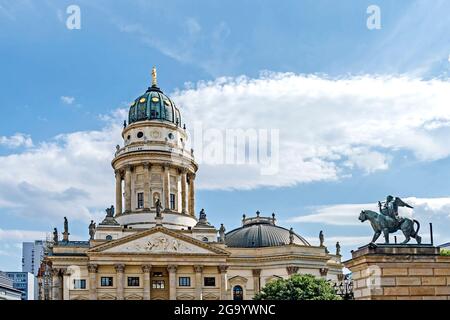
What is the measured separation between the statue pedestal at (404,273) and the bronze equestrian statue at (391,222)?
725mm

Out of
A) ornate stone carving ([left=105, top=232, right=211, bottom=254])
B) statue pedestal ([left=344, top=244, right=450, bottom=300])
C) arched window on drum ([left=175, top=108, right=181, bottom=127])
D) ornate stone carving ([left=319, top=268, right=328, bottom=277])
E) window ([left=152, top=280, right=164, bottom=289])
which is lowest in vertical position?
statue pedestal ([left=344, top=244, right=450, bottom=300])

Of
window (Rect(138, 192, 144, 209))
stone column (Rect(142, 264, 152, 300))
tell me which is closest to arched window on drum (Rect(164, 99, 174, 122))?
window (Rect(138, 192, 144, 209))

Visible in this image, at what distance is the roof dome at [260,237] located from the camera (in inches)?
3734

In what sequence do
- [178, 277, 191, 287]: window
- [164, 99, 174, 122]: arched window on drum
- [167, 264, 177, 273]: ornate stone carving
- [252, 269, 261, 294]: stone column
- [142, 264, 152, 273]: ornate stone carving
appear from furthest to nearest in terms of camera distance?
[164, 99, 174, 122]: arched window on drum
[252, 269, 261, 294]: stone column
[178, 277, 191, 287]: window
[167, 264, 177, 273]: ornate stone carving
[142, 264, 152, 273]: ornate stone carving

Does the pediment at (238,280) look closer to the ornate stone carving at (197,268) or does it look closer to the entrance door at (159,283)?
the ornate stone carving at (197,268)

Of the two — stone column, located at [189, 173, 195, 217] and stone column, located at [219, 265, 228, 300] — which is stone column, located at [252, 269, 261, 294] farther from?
stone column, located at [189, 173, 195, 217]

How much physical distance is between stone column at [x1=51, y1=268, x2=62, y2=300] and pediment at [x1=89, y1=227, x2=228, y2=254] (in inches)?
284

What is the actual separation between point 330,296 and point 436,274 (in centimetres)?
3542

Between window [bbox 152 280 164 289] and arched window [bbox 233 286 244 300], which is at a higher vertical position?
window [bbox 152 280 164 289]

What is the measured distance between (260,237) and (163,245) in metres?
17.9

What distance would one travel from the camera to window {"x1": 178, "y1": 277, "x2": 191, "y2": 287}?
84.8 m

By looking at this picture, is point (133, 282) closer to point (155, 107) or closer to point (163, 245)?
point (163, 245)

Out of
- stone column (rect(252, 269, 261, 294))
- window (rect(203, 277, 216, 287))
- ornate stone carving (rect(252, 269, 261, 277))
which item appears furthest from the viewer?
ornate stone carving (rect(252, 269, 261, 277))

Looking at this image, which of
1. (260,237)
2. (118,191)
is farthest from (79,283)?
(260,237)
